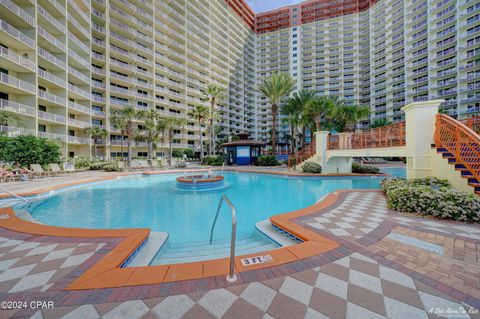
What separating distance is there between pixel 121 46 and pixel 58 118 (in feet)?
62.2

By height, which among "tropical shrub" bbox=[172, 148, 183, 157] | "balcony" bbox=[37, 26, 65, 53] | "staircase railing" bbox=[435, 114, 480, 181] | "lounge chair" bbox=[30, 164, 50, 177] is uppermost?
"balcony" bbox=[37, 26, 65, 53]

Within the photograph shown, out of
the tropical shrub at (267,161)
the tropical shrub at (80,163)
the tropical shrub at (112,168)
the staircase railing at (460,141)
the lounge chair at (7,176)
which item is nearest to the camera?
the staircase railing at (460,141)

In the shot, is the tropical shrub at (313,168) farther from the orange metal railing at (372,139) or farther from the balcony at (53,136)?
the balcony at (53,136)

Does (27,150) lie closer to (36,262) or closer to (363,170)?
(36,262)

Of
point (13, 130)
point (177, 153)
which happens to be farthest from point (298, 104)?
point (13, 130)

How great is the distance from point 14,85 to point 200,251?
85.2 ft

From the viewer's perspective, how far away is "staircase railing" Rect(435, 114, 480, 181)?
17.7 feet

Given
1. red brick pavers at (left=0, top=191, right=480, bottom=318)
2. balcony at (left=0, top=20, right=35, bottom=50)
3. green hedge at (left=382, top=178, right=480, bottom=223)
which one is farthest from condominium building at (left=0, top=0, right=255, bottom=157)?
green hedge at (left=382, top=178, right=480, bottom=223)

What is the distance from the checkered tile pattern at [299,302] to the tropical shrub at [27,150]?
734 inches

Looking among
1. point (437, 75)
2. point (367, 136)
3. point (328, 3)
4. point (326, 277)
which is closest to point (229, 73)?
point (328, 3)

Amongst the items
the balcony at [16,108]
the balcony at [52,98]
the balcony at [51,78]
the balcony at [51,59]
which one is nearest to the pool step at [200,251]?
the balcony at [16,108]

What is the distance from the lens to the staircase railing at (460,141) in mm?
5394

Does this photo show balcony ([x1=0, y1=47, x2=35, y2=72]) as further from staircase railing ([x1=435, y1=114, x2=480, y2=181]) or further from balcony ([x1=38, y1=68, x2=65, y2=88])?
staircase railing ([x1=435, y1=114, x2=480, y2=181])

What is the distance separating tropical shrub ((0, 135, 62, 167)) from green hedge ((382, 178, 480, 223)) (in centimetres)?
2217
